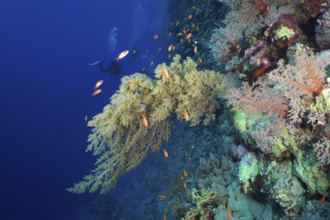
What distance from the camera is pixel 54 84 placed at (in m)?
82.0

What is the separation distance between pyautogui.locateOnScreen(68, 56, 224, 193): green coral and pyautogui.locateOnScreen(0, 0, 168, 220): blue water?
60.4ft

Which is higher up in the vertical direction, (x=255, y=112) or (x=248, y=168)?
(x=255, y=112)

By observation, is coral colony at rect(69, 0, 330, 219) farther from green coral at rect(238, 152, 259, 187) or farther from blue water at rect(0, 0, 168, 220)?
blue water at rect(0, 0, 168, 220)

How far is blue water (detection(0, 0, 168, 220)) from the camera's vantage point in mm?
39031

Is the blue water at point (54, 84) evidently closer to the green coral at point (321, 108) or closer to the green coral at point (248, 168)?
the green coral at point (248, 168)

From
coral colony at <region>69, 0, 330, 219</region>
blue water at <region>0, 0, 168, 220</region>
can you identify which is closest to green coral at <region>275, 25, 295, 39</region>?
coral colony at <region>69, 0, 330, 219</region>

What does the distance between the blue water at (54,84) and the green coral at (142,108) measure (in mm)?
18403

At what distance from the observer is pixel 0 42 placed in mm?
87188

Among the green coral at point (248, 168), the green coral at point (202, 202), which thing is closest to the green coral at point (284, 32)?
the green coral at point (248, 168)

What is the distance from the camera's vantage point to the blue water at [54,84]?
1537 inches

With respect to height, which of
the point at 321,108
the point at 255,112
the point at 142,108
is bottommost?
the point at 321,108

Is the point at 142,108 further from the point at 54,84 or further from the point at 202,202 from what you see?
the point at 54,84

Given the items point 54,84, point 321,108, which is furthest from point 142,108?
point 54,84

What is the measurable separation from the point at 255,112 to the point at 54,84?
3413 inches
